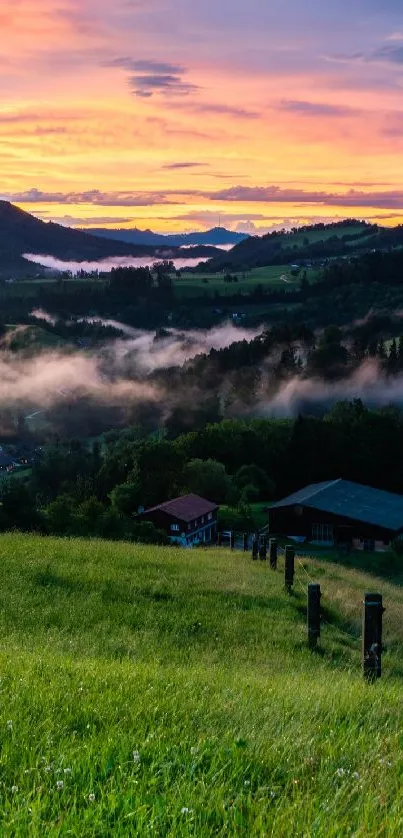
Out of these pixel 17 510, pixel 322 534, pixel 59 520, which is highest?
pixel 17 510

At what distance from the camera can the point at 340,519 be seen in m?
74.9

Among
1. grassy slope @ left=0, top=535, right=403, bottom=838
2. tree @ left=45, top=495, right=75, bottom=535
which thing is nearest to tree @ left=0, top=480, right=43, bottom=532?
tree @ left=45, top=495, right=75, bottom=535

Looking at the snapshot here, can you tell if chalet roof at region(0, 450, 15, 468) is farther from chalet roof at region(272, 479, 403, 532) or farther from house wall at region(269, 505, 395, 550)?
house wall at region(269, 505, 395, 550)

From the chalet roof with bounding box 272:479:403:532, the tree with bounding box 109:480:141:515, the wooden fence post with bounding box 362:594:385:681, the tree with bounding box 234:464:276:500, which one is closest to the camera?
the wooden fence post with bounding box 362:594:385:681

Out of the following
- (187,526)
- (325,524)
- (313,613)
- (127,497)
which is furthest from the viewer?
(325,524)

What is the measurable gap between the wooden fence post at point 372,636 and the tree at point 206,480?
72768mm

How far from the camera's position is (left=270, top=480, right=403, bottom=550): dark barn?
7350 centimetres

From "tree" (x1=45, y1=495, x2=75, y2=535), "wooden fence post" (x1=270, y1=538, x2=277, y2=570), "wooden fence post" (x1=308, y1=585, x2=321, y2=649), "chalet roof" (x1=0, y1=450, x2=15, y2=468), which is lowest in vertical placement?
"chalet roof" (x1=0, y1=450, x2=15, y2=468)

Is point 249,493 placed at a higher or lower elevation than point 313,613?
lower

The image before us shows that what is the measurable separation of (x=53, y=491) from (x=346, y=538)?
54937 mm

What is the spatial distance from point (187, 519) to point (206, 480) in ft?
51.3

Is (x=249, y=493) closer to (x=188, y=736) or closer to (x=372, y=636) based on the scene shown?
(x=372, y=636)

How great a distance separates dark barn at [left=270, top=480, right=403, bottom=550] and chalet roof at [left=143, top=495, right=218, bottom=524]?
293 inches

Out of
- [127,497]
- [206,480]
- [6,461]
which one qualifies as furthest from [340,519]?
[6,461]
